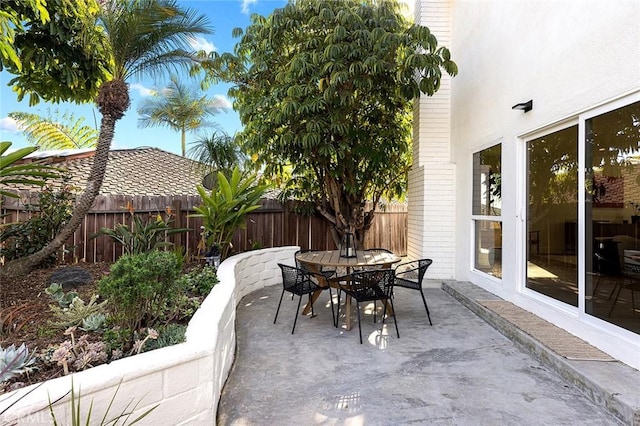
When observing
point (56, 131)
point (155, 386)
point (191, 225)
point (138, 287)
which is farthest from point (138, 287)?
point (56, 131)

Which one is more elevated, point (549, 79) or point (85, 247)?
point (549, 79)

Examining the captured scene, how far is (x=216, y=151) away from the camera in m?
7.68

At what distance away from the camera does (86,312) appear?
9.30 ft

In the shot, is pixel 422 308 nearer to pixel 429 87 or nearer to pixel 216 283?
pixel 216 283

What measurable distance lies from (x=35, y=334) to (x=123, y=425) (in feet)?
4.80

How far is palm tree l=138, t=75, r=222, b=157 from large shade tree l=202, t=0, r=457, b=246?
33.9ft

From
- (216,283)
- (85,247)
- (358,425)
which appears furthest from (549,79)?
(85,247)

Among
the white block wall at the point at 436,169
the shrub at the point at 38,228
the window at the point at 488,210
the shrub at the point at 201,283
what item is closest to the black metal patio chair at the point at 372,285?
the shrub at the point at 201,283

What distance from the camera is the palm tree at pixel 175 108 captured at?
669 inches

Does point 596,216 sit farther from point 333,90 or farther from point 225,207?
point 225,207

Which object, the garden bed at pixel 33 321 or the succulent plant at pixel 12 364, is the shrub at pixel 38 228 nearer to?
the garden bed at pixel 33 321

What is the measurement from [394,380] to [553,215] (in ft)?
8.91

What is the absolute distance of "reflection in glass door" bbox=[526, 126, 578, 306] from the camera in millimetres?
3762

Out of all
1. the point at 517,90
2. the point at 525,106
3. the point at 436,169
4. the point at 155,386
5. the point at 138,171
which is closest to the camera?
the point at 155,386
